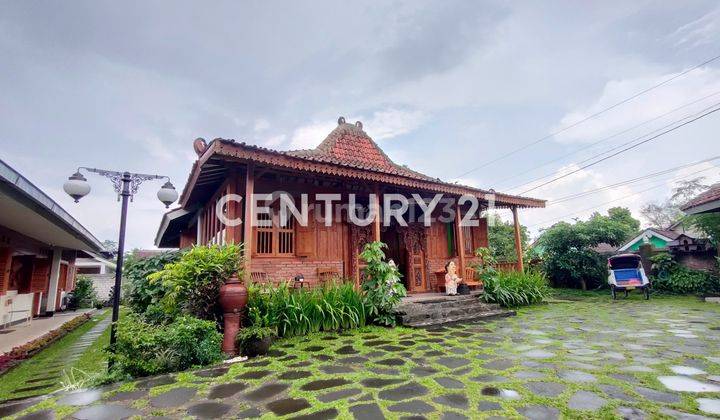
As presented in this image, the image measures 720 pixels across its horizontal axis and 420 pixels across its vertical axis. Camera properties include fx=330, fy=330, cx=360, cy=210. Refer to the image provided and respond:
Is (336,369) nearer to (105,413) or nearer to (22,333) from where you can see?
(105,413)

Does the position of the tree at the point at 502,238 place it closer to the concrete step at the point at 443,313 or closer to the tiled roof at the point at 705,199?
the tiled roof at the point at 705,199

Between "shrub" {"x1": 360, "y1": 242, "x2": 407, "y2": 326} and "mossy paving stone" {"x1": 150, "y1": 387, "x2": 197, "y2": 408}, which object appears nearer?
"mossy paving stone" {"x1": 150, "y1": 387, "x2": 197, "y2": 408}

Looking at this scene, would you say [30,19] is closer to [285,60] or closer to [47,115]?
[47,115]

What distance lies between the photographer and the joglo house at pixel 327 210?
6.09 metres

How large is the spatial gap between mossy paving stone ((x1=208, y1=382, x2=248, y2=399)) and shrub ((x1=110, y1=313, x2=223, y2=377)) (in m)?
0.93

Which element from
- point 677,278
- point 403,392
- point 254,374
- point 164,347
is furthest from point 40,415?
point 677,278

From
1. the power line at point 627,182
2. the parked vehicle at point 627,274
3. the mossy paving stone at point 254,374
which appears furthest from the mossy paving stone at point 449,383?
the power line at point 627,182

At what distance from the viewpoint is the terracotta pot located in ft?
14.4

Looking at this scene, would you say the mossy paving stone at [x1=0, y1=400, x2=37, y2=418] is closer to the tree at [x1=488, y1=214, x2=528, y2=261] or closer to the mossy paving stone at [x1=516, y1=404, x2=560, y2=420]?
the mossy paving stone at [x1=516, y1=404, x2=560, y2=420]

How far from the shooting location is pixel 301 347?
4.71 m

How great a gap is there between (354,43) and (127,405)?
1037cm

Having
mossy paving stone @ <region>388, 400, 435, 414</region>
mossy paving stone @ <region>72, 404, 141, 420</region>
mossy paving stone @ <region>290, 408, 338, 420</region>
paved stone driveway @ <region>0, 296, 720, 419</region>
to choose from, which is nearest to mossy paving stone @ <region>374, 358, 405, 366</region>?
paved stone driveway @ <region>0, 296, 720, 419</region>

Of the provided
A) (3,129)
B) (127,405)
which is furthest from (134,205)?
(3,129)

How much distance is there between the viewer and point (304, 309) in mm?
5457
